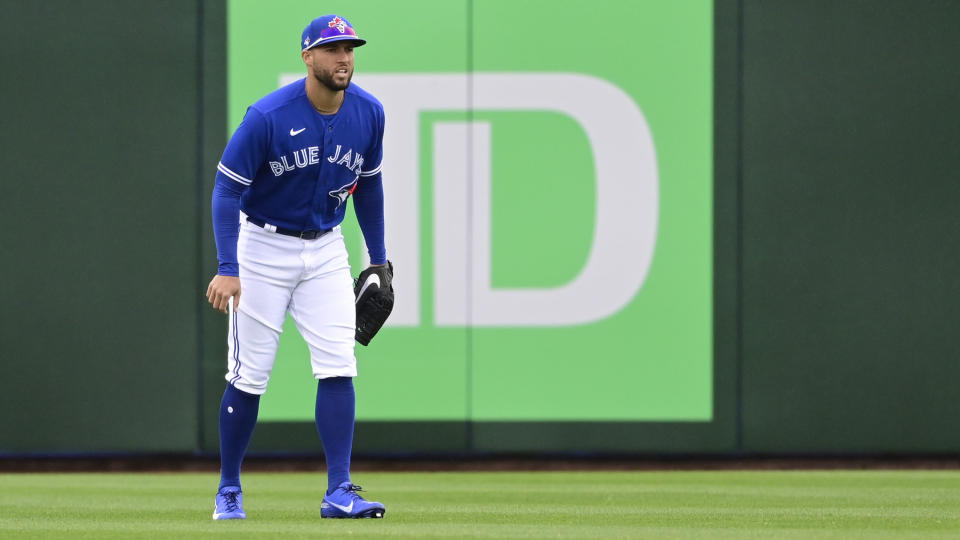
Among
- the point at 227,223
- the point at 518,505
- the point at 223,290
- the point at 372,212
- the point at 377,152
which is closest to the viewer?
the point at 223,290

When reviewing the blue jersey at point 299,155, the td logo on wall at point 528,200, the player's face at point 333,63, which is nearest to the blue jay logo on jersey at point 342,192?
the blue jersey at point 299,155

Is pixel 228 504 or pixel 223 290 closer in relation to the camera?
pixel 223 290

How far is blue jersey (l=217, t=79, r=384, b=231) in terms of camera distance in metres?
5.63

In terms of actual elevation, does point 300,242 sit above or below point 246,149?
below

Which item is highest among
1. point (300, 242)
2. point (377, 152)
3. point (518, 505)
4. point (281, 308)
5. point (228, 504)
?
point (377, 152)

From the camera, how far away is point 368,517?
19.2ft

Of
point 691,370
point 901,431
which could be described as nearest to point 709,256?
point 691,370

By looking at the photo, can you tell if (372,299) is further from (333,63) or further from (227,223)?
(333,63)

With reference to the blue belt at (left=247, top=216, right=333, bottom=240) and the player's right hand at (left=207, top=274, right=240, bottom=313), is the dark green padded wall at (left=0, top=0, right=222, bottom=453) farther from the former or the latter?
the player's right hand at (left=207, top=274, right=240, bottom=313)

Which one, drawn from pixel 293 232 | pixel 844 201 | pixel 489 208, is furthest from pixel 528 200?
pixel 293 232

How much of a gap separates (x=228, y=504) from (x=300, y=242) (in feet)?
3.42

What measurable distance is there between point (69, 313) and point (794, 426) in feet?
14.2

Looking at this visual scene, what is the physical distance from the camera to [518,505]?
669 centimetres

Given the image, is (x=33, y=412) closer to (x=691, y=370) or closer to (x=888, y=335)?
(x=691, y=370)
